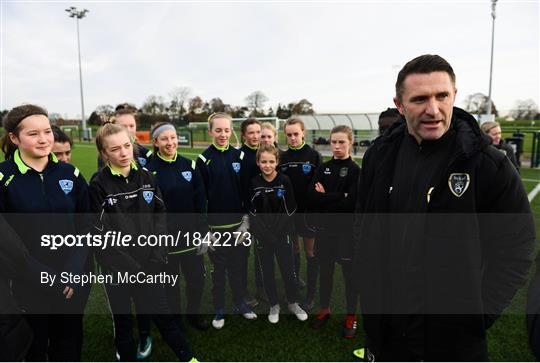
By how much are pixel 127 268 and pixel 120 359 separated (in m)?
0.84

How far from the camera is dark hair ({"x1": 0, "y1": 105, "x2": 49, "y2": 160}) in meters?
2.24

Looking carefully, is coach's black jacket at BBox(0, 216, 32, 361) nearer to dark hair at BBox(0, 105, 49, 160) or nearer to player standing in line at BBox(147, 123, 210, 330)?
dark hair at BBox(0, 105, 49, 160)

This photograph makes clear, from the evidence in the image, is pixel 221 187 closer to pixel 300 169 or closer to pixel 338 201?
pixel 300 169

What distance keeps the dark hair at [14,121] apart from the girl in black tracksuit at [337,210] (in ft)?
7.58

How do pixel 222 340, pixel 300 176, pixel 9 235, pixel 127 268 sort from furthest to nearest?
pixel 300 176, pixel 222 340, pixel 127 268, pixel 9 235

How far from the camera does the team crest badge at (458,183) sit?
4.76ft

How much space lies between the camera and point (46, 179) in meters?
2.30

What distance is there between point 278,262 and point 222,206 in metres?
0.81

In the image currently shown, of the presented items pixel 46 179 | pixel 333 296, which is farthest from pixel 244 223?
pixel 46 179

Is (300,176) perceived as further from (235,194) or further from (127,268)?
(127,268)

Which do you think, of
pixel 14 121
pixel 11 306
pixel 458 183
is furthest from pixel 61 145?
pixel 458 183

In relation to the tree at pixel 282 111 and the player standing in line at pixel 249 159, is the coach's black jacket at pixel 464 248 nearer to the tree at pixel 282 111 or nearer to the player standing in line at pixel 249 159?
the player standing in line at pixel 249 159

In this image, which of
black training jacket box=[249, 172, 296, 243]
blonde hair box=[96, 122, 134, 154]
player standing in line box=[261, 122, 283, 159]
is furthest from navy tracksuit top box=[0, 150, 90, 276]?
player standing in line box=[261, 122, 283, 159]

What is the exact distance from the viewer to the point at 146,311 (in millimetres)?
2650
